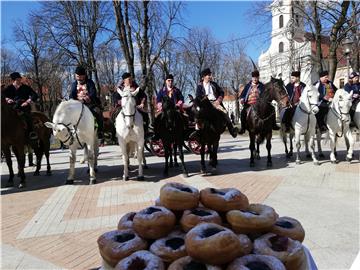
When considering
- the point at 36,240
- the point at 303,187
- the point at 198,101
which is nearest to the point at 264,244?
the point at 36,240

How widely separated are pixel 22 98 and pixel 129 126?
147 inches

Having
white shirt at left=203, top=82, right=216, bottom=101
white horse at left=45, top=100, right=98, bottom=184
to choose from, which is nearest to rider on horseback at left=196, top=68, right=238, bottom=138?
white shirt at left=203, top=82, right=216, bottom=101

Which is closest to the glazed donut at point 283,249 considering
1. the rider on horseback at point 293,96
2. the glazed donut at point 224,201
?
the glazed donut at point 224,201

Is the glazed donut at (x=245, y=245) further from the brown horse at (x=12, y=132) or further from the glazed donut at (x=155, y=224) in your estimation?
the brown horse at (x=12, y=132)

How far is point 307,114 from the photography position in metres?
10.3

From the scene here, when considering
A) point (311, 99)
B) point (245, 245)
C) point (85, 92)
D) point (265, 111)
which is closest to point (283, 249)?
point (245, 245)

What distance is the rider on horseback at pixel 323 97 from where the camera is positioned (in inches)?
429

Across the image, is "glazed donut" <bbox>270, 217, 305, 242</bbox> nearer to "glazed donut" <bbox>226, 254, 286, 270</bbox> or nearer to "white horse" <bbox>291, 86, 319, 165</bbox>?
"glazed donut" <bbox>226, 254, 286, 270</bbox>

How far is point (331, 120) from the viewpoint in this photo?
10531 millimetres

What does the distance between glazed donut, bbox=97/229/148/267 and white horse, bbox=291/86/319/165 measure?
28.4ft

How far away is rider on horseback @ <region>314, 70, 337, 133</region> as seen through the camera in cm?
1090

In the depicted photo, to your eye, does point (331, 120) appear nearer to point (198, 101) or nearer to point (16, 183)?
point (198, 101)

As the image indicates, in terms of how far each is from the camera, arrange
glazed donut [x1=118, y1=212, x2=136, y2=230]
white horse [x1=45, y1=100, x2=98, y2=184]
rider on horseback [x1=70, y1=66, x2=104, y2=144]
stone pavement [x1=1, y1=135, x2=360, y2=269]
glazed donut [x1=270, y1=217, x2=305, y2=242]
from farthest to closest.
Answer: rider on horseback [x1=70, y1=66, x2=104, y2=144] → white horse [x1=45, y1=100, x2=98, y2=184] → stone pavement [x1=1, y1=135, x2=360, y2=269] → glazed donut [x1=118, y1=212, x2=136, y2=230] → glazed donut [x1=270, y1=217, x2=305, y2=242]

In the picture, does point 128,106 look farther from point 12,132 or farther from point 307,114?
point 307,114
